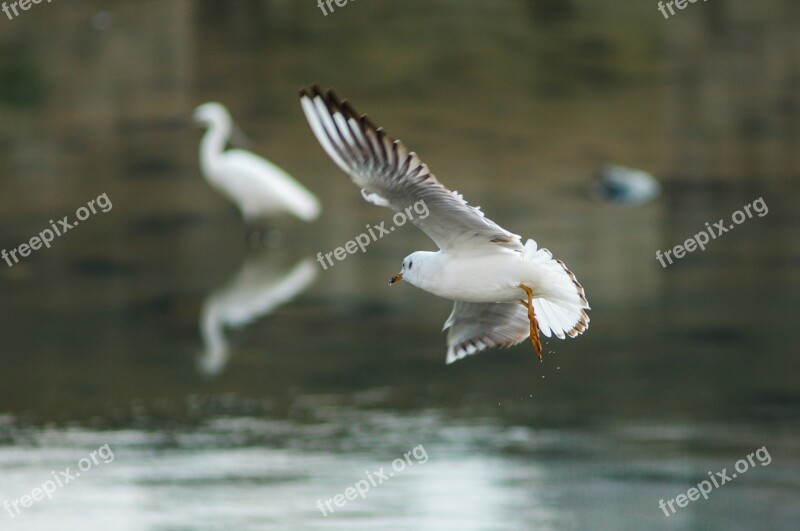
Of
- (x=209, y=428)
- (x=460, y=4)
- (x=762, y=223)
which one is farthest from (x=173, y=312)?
(x=460, y=4)

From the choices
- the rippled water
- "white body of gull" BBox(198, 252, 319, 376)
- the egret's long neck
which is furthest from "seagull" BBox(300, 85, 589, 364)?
the egret's long neck

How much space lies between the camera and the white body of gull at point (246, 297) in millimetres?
12695

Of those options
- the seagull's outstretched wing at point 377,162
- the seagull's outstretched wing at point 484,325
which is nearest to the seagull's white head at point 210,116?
the seagull's outstretched wing at point 484,325

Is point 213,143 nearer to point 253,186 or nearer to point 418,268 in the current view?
point 253,186

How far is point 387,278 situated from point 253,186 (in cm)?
254

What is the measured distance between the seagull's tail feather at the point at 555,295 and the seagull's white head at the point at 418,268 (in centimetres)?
46

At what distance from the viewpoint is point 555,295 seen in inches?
285

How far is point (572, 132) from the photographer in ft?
65.1

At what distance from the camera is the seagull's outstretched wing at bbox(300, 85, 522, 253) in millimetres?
6492

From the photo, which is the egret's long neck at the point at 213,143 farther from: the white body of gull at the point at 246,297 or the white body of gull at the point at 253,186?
the white body of gull at the point at 246,297

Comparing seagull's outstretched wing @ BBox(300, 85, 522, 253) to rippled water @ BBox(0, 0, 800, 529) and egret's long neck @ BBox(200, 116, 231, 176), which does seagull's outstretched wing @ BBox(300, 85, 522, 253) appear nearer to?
rippled water @ BBox(0, 0, 800, 529)

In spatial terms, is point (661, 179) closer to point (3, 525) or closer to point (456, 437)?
point (456, 437)

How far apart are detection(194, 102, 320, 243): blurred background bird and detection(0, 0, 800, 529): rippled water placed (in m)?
0.43

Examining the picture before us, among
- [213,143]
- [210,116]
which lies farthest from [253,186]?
[210,116]
